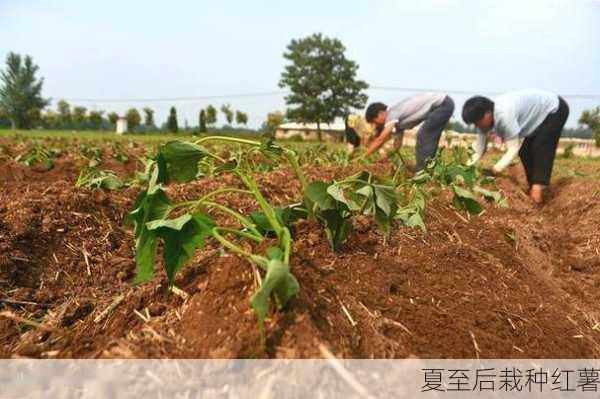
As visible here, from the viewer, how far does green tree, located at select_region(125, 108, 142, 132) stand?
5962 centimetres

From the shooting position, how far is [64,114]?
65375 mm

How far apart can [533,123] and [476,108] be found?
0.59m

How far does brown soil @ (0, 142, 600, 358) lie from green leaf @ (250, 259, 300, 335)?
8 centimetres

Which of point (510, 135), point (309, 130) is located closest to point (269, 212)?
point (510, 135)

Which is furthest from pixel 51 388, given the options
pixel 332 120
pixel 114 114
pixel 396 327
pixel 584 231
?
pixel 114 114

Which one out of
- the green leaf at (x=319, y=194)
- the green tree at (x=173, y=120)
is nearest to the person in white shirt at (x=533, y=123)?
the green leaf at (x=319, y=194)

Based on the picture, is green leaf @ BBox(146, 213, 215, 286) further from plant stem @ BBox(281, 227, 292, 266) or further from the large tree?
the large tree

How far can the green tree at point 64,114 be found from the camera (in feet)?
207

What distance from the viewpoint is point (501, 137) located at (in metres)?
5.19

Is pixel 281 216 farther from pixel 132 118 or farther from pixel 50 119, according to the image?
pixel 50 119

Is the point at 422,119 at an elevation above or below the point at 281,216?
above

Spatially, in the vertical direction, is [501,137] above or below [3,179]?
above

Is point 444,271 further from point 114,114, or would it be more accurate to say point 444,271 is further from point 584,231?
point 114,114

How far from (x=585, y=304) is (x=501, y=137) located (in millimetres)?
3262
